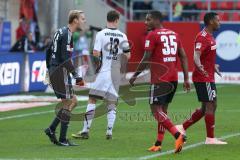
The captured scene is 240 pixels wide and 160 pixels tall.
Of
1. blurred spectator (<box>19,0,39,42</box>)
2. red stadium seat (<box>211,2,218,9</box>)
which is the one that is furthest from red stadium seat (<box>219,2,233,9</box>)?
blurred spectator (<box>19,0,39,42</box>)

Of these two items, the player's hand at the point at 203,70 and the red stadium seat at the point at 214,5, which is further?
the red stadium seat at the point at 214,5

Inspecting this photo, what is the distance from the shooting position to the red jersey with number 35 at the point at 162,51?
1297cm

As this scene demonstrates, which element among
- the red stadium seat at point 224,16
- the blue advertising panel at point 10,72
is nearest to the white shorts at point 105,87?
the blue advertising panel at point 10,72

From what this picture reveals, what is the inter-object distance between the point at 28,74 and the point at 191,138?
1079 cm

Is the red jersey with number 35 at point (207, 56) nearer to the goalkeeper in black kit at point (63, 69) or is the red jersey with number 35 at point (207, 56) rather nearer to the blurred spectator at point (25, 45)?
the goalkeeper in black kit at point (63, 69)

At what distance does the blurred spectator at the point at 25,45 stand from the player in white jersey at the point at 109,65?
12634 mm

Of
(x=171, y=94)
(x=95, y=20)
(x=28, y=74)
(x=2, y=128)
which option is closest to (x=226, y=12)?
(x=95, y=20)

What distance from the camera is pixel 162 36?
1298cm

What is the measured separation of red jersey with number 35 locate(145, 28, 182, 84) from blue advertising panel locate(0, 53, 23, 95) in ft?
35.3

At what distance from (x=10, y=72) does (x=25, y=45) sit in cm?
488

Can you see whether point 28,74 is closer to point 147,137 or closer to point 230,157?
point 147,137

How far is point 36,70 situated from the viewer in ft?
82.5

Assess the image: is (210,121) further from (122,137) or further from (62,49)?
(62,49)

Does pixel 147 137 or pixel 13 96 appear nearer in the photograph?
pixel 147 137
